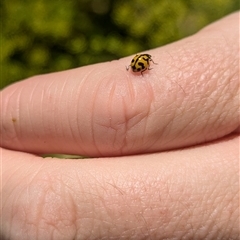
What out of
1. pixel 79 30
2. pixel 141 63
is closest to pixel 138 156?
pixel 141 63

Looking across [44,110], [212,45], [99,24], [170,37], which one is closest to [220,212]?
[212,45]

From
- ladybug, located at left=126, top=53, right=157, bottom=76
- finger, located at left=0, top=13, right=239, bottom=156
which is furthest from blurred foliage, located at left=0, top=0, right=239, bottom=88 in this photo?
ladybug, located at left=126, top=53, right=157, bottom=76

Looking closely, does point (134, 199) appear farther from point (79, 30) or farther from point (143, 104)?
point (79, 30)

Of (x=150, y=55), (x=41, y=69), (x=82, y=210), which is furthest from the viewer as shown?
(x=41, y=69)

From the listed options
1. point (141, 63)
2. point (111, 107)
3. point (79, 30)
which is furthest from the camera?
point (79, 30)

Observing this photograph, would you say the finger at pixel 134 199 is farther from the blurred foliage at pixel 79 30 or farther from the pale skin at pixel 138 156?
the blurred foliage at pixel 79 30

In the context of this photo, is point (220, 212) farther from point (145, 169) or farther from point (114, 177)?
point (114, 177)

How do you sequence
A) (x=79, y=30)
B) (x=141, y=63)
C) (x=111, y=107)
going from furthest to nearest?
(x=79, y=30), (x=111, y=107), (x=141, y=63)
